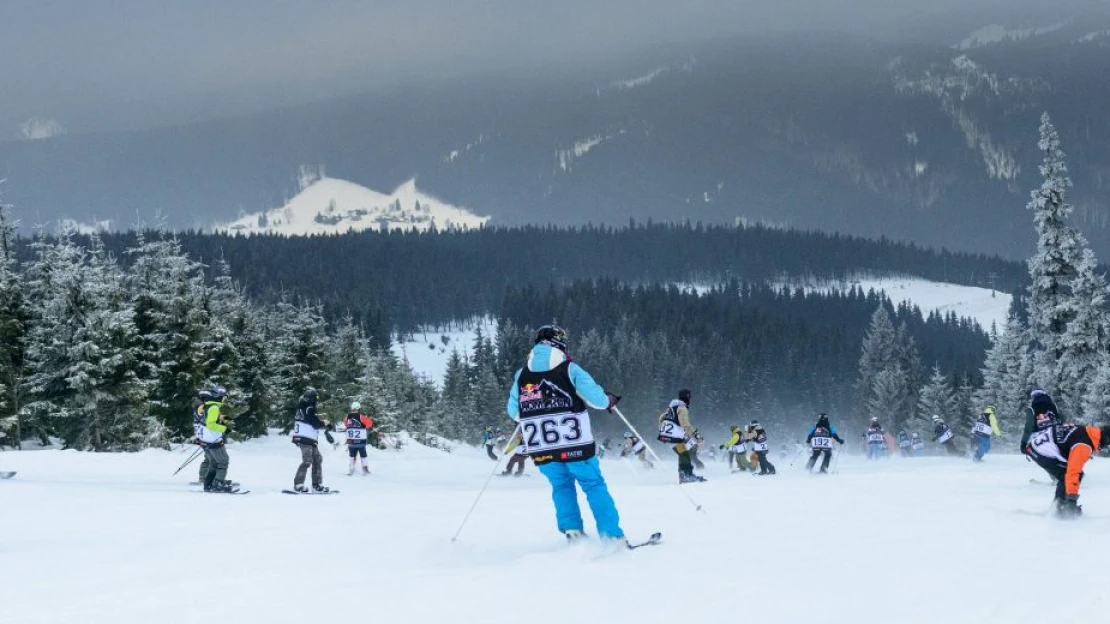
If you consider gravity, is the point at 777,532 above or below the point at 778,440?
above

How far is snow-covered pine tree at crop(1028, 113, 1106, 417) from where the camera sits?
1547 inches

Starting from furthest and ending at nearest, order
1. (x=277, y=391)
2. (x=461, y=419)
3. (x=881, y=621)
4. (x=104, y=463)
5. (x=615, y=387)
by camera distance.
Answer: (x=615, y=387) < (x=461, y=419) < (x=277, y=391) < (x=104, y=463) < (x=881, y=621)

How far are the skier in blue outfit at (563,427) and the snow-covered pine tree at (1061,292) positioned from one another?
118ft

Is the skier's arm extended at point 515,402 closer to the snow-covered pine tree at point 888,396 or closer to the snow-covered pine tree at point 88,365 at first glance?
the snow-covered pine tree at point 88,365

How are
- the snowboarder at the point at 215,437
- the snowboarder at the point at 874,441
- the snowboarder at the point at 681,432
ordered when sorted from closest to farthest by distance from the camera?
1. the snowboarder at the point at 215,437
2. the snowboarder at the point at 681,432
3. the snowboarder at the point at 874,441

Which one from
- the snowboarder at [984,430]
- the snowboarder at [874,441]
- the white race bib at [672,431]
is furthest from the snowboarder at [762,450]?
the snowboarder at [874,441]

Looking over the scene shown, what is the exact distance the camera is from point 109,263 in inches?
1469

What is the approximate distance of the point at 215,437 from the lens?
18.0 m

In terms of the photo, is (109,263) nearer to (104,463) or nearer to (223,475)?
(104,463)

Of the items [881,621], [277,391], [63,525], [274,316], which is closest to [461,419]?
[274,316]

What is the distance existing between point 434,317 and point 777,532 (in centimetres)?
18553

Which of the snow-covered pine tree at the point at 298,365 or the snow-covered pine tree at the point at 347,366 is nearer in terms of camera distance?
the snow-covered pine tree at the point at 298,365

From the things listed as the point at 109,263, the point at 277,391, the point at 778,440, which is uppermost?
the point at 109,263

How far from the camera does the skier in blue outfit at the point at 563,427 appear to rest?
29.7 ft
